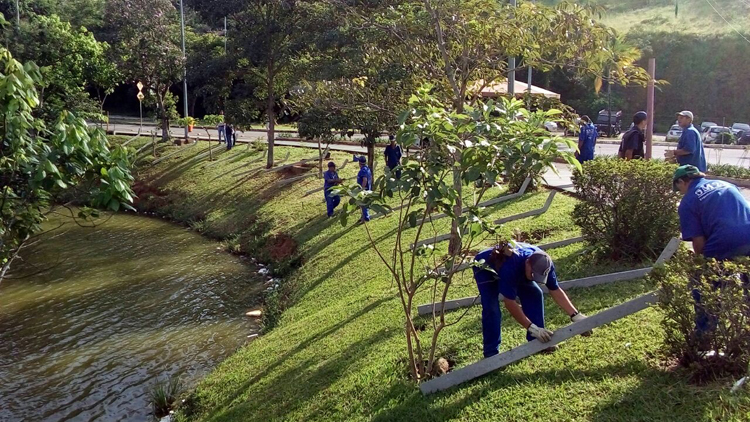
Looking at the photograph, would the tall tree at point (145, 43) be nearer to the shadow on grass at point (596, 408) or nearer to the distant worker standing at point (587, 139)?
the distant worker standing at point (587, 139)

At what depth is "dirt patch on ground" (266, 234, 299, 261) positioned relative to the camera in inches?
578

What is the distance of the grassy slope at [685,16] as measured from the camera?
159 ft

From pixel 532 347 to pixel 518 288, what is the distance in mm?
528

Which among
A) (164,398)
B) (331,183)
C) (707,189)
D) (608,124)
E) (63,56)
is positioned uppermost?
(63,56)

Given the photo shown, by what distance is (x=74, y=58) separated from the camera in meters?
27.2

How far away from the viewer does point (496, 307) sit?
215 inches

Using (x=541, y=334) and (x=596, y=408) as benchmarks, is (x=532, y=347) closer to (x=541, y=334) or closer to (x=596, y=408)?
(x=541, y=334)

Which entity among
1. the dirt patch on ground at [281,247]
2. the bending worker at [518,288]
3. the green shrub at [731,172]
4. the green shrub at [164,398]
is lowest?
the green shrub at [164,398]

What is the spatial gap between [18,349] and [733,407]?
10.6 meters

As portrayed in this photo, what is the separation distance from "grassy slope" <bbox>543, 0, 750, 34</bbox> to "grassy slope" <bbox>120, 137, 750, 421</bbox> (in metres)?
41.6

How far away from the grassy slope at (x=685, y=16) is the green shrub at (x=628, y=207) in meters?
42.3

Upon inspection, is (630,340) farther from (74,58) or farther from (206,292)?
(74,58)

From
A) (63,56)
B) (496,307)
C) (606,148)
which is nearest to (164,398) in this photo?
(496,307)

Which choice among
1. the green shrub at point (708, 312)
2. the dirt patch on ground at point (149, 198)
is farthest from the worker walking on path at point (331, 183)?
the dirt patch on ground at point (149, 198)
